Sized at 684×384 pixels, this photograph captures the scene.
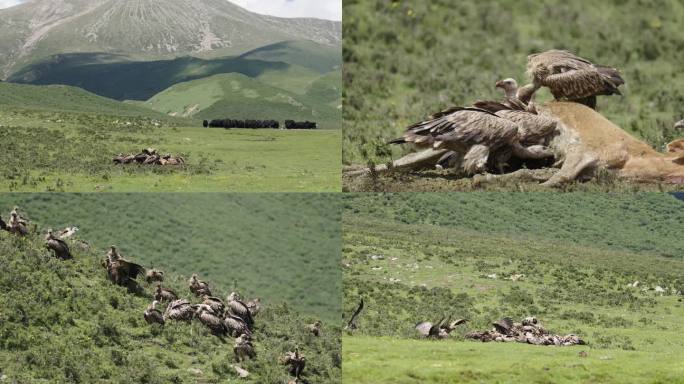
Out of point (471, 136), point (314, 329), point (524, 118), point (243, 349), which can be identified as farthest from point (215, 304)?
point (524, 118)

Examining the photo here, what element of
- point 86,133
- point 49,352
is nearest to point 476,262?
point 49,352

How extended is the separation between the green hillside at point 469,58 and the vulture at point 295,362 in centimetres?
1420

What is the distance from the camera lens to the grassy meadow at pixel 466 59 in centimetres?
1658

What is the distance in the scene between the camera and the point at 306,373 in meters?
29.6

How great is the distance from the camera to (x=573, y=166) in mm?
15406

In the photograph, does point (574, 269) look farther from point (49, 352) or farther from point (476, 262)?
point (49, 352)

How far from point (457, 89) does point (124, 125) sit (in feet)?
144

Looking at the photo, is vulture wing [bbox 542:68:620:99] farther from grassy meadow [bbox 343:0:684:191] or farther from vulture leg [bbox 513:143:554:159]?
vulture leg [bbox 513:143:554:159]

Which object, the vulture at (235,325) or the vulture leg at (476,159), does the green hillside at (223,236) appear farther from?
the vulture leg at (476,159)

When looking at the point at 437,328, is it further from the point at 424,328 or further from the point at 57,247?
the point at 57,247

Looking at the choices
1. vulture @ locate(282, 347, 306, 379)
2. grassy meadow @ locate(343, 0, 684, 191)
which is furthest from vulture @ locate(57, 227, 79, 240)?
grassy meadow @ locate(343, 0, 684, 191)

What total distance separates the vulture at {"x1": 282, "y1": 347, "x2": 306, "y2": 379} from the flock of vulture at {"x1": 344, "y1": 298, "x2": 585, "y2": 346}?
738 cm

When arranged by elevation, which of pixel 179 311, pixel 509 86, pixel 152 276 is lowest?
pixel 179 311

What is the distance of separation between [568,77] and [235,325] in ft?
57.8
